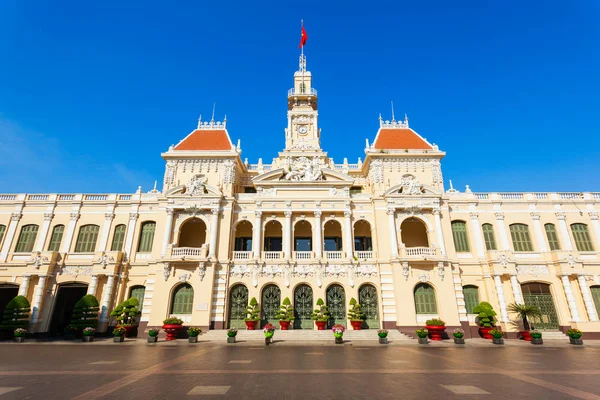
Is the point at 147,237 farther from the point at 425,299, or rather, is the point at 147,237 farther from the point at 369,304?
the point at 425,299

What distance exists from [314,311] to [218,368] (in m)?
15.1

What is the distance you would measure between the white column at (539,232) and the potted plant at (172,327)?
3392cm

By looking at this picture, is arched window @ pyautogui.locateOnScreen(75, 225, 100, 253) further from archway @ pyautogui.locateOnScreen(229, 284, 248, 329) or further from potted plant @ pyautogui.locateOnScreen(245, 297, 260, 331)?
potted plant @ pyautogui.locateOnScreen(245, 297, 260, 331)

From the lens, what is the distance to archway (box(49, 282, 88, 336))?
2889cm

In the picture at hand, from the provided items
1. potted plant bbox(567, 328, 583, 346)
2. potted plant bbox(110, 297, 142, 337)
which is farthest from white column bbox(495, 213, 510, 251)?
potted plant bbox(110, 297, 142, 337)

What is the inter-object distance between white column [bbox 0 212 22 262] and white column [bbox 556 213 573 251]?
5395cm

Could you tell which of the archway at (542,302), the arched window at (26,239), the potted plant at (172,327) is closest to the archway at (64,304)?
the arched window at (26,239)

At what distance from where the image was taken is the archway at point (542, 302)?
27367mm

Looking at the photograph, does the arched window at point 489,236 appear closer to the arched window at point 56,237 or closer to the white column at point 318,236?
the white column at point 318,236

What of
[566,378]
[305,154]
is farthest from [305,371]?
[305,154]

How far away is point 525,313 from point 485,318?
3.33m

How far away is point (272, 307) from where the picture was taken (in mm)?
27375

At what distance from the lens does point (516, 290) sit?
2747cm

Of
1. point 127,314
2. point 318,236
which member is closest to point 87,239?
point 127,314
